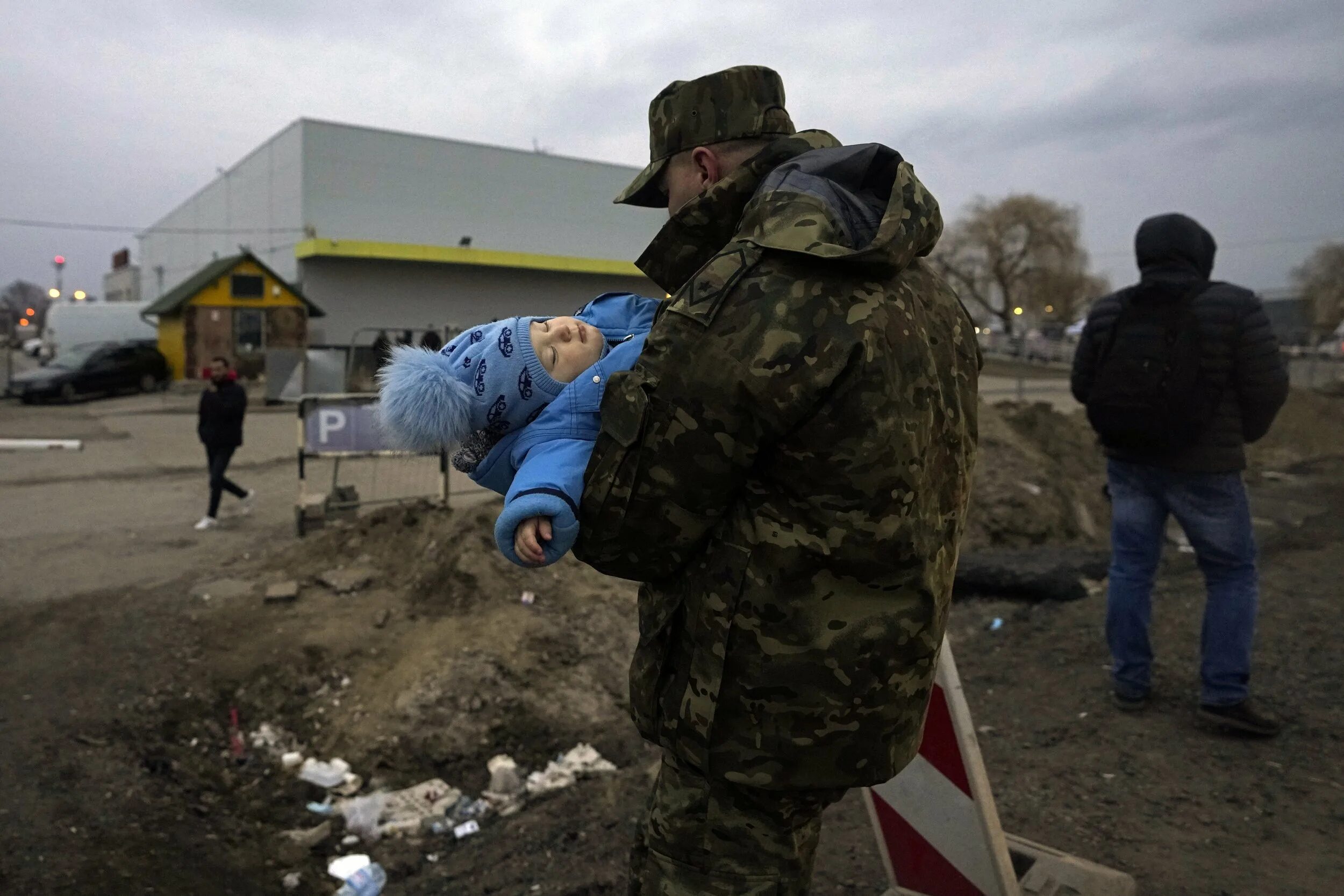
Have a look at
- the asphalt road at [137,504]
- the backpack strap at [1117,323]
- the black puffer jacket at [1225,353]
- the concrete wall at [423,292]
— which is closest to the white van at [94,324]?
the concrete wall at [423,292]

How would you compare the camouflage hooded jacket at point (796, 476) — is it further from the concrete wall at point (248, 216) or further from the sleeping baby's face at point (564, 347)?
the concrete wall at point (248, 216)

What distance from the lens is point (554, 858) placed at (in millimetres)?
3377

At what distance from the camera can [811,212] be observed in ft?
5.00

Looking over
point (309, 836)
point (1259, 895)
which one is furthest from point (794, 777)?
point (309, 836)

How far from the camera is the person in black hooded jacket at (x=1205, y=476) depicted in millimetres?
3529

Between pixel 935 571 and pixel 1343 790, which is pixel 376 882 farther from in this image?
pixel 1343 790

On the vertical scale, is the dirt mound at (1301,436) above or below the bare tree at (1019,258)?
below

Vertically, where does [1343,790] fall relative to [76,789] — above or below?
above

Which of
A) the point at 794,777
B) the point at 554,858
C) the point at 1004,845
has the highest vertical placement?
the point at 794,777

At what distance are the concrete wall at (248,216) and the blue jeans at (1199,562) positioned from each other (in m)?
30.2

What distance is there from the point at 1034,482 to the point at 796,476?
28.4ft

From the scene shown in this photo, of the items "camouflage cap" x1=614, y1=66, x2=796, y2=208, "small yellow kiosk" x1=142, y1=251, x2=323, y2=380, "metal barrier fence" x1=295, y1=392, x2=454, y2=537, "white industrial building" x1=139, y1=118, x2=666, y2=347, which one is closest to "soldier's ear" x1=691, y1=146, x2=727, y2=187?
"camouflage cap" x1=614, y1=66, x2=796, y2=208

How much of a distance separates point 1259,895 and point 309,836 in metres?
3.45

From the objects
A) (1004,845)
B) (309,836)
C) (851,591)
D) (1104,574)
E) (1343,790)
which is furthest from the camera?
(1104,574)
